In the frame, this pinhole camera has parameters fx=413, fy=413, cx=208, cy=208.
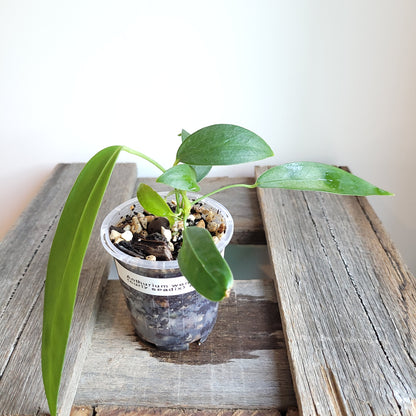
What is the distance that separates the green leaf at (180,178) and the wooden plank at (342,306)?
28 cm

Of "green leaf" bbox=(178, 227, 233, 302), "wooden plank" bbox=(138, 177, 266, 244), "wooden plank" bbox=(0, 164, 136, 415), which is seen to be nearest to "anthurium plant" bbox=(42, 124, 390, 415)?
"green leaf" bbox=(178, 227, 233, 302)

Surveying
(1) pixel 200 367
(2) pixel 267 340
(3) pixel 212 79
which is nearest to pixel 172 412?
→ (1) pixel 200 367

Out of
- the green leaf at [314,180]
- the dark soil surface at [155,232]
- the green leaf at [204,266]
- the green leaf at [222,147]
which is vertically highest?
the green leaf at [222,147]

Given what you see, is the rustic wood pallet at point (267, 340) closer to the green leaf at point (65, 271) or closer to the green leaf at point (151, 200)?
the green leaf at point (65, 271)

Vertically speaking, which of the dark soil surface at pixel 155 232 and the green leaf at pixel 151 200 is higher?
the green leaf at pixel 151 200

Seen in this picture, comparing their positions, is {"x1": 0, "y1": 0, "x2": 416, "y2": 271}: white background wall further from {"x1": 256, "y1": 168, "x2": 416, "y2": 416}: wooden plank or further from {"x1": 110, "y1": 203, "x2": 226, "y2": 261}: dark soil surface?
{"x1": 110, "y1": 203, "x2": 226, "y2": 261}: dark soil surface

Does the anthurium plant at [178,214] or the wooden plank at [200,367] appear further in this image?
the wooden plank at [200,367]

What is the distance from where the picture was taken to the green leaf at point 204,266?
0.42m

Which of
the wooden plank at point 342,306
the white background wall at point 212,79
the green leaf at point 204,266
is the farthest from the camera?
the white background wall at point 212,79

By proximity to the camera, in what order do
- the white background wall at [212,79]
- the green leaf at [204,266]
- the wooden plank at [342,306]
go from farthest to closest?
the white background wall at [212,79] < the wooden plank at [342,306] < the green leaf at [204,266]

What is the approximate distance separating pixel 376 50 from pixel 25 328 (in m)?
0.89

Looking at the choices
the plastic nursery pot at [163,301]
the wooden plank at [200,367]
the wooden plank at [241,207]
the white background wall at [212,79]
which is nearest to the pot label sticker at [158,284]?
the plastic nursery pot at [163,301]

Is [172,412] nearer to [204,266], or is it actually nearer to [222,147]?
[204,266]

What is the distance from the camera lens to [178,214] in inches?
23.6
